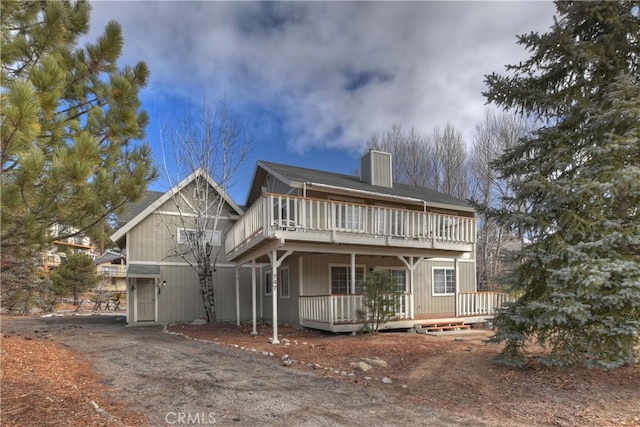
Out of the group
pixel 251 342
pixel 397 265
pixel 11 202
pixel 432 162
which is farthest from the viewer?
pixel 432 162

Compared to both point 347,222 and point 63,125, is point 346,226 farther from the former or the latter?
point 63,125

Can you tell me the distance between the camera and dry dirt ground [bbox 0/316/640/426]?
14.8 ft

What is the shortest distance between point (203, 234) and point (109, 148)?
1008cm

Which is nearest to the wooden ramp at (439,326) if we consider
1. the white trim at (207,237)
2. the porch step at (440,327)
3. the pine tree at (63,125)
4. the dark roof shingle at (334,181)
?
the porch step at (440,327)

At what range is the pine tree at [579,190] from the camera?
5570 mm

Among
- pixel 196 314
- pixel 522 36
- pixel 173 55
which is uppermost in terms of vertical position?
pixel 173 55

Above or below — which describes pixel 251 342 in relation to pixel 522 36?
below

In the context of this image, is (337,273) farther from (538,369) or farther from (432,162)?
(432,162)

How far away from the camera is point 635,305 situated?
17.5 ft

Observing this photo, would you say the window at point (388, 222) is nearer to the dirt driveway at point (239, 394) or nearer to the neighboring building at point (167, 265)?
the dirt driveway at point (239, 394)

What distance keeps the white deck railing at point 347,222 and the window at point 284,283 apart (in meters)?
2.06

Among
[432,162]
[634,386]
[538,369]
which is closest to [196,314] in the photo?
[538,369]

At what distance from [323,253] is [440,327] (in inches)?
189

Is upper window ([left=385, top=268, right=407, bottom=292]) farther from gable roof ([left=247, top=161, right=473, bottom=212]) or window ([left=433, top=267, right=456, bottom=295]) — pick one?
gable roof ([left=247, top=161, right=473, bottom=212])
